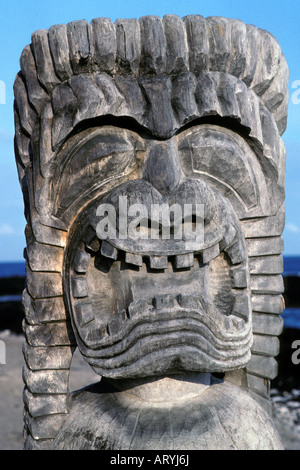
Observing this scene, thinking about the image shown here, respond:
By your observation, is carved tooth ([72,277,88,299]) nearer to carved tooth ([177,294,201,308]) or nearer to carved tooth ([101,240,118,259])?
carved tooth ([101,240,118,259])

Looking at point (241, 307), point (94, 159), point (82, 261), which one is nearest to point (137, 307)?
point (82, 261)

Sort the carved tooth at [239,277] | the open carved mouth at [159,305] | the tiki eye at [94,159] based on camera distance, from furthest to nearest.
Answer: the carved tooth at [239,277], the tiki eye at [94,159], the open carved mouth at [159,305]

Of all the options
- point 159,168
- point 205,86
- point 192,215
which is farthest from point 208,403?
point 205,86

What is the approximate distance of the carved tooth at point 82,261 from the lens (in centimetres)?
188

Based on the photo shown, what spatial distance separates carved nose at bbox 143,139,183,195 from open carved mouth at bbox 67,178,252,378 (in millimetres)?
201

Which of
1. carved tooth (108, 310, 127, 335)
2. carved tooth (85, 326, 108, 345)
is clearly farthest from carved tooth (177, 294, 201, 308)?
carved tooth (85, 326, 108, 345)

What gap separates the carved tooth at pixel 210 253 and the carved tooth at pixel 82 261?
1.45 feet

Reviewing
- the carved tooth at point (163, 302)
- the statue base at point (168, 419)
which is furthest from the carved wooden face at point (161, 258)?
the statue base at point (168, 419)

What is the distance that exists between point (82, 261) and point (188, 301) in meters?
0.44

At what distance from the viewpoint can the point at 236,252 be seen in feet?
6.28

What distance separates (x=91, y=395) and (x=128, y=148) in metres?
1.06

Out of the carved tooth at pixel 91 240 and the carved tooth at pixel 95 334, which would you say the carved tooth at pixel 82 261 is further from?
the carved tooth at pixel 95 334

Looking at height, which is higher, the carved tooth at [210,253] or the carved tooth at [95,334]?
the carved tooth at [210,253]

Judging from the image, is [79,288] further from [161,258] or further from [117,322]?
[161,258]
